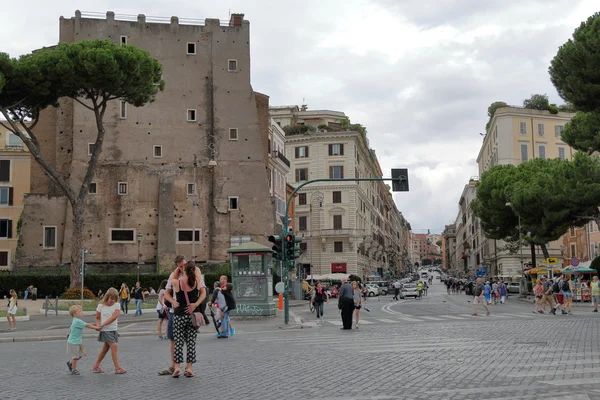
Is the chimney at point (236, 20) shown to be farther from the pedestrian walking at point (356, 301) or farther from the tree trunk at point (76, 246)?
the pedestrian walking at point (356, 301)

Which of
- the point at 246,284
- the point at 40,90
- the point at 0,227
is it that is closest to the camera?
the point at 246,284

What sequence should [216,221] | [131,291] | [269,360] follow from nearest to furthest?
[269,360], [131,291], [216,221]

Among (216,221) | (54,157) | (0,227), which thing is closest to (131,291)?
(216,221)

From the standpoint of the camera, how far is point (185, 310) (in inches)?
407

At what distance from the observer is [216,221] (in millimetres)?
53719

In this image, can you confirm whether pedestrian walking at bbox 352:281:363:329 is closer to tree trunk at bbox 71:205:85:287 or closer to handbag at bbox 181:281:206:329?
handbag at bbox 181:281:206:329

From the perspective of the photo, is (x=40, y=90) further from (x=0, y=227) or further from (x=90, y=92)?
(x=0, y=227)

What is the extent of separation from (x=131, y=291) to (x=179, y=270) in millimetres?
39809

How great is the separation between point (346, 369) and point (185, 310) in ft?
9.50

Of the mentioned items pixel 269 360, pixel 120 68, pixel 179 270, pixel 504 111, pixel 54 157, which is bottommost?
pixel 269 360

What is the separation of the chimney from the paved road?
41367 mm

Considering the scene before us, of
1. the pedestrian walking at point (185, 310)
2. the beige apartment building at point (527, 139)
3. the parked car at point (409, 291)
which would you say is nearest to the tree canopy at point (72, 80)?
the parked car at point (409, 291)

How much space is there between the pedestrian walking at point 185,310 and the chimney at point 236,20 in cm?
4802

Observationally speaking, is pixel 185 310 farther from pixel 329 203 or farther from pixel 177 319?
pixel 329 203
